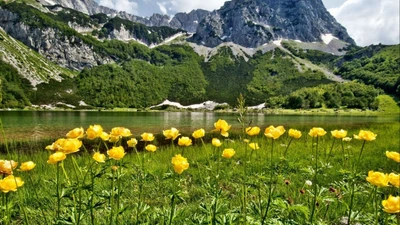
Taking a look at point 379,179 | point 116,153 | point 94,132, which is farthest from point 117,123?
point 379,179

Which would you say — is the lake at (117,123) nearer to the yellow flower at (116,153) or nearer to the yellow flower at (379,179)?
the yellow flower at (116,153)

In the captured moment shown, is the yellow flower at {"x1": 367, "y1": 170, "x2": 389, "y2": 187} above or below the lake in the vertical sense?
above

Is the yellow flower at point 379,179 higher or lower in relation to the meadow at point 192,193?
higher

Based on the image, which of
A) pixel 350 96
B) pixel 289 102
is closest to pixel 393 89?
pixel 350 96

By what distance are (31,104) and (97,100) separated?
4393 centimetres

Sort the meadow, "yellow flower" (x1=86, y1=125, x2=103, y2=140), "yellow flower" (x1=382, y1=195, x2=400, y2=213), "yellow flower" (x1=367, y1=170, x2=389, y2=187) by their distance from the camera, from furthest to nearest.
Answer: "yellow flower" (x1=86, y1=125, x2=103, y2=140) < the meadow < "yellow flower" (x1=367, y1=170, x2=389, y2=187) < "yellow flower" (x1=382, y1=195, x2=400, y2=213)

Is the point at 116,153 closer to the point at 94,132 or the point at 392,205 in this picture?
the point at 94,132

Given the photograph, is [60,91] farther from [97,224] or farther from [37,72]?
[97,224]

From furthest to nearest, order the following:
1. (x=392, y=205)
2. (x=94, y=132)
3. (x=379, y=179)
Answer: (x=94, y=132) < (x=379, y=179) < (x=392, y=205)

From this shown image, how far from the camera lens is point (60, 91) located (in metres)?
188

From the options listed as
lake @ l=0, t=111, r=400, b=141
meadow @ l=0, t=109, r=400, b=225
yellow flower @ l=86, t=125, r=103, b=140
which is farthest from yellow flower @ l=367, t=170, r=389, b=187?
lake @ l=0, t=111, r=400, b=141

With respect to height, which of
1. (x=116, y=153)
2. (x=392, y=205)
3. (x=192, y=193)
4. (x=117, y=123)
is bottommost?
(x=117, y=123)

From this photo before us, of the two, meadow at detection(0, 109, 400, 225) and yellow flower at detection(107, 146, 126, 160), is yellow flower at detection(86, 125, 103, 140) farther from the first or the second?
yellow flower at detection(107, 146, 126, 160)

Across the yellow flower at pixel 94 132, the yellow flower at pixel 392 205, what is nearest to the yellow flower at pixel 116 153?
the yellow flower at pixel 94 132
